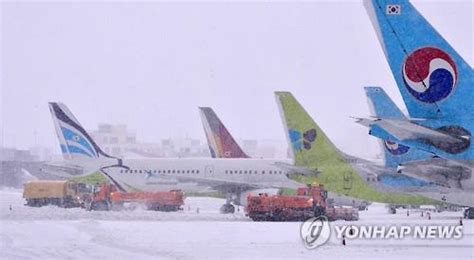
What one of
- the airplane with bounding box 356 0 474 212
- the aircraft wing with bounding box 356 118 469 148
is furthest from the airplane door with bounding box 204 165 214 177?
the aircraft wing with bounding box 356 118 469 148

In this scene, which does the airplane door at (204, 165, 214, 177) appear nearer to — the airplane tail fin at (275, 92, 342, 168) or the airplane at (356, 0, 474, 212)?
the airplane tail fin at (275, 92, 342, 168)

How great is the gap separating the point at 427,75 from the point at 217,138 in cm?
3636

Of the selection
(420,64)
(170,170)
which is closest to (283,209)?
(170,170)

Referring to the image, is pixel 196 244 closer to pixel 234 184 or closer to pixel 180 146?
pixel 234 184

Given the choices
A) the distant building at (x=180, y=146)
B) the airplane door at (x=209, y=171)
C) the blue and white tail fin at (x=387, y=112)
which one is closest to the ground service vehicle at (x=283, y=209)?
the blue and white tail fin at (x=387, y=112)

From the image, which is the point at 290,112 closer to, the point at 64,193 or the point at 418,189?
the point at 418,189

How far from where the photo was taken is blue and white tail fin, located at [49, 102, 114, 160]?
4556cm

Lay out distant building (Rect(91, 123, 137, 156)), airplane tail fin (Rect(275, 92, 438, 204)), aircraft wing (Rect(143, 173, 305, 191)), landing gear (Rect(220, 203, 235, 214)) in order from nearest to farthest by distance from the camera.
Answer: airplane tail fin (Rect(275, 92, 438, 204))
landing gear (Rect(220, 203, 235, 214))
aircraft wing (Rect(143, 173, 305, 191))
distant building (Rect(91, 123, 137, 156))

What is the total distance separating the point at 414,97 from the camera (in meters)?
15.0

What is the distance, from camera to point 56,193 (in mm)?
43719

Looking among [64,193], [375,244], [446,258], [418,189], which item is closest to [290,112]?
[418,189]

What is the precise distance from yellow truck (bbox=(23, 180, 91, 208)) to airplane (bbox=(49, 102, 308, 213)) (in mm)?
1625

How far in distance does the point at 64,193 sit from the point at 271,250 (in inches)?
1089

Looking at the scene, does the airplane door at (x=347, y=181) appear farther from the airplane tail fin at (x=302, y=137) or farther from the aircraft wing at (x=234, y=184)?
the aircraft wing at (x=234, y=184)
